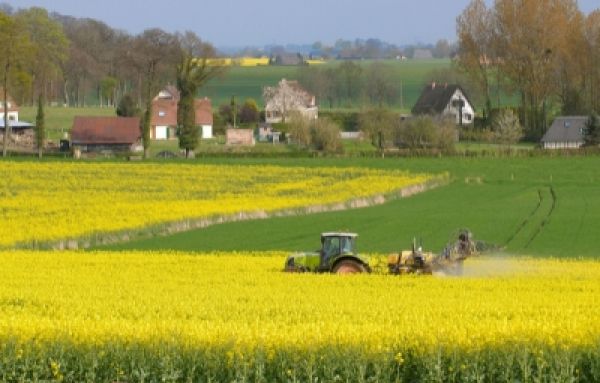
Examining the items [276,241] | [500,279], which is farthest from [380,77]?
[500,279]

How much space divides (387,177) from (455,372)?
53.7m

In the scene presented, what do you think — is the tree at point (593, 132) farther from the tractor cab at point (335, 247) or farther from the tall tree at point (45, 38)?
the tractor cab at point (335, 247)

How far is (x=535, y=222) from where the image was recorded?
5006 cm

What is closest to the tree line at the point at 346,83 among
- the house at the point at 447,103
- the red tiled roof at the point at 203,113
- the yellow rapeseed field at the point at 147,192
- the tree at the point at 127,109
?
the house at the point at 447,103

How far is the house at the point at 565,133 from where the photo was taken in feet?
361

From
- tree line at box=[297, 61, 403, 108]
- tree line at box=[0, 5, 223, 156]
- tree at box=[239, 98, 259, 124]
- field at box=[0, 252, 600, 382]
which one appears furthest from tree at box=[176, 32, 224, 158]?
field at box=[0, 252, 600, 382]

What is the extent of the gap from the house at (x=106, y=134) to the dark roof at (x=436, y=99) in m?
42.1

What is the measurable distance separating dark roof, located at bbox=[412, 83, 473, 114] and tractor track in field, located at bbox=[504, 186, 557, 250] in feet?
254

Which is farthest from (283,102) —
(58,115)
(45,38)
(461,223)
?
(461,223)

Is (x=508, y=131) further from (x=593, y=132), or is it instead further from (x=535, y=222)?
(x=535, y=222)

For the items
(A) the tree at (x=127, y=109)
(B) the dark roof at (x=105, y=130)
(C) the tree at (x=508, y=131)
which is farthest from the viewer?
(A) the tree at (x=127, y=109)

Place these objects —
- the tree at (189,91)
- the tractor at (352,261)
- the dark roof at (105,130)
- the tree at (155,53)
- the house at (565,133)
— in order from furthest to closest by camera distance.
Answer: the tree at (155,53)
the house at (565,133)
the dark roof at (105,130)
the tree at (189,91)
the tractor at (352,261)

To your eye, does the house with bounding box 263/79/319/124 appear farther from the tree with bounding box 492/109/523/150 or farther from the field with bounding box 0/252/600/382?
the field with bounding box 0/252/600/382

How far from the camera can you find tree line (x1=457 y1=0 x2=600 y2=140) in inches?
4700
